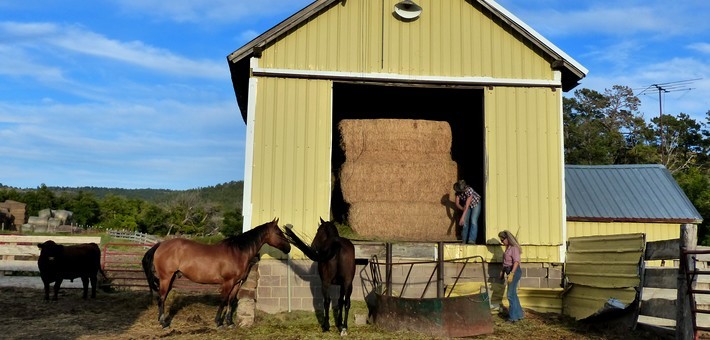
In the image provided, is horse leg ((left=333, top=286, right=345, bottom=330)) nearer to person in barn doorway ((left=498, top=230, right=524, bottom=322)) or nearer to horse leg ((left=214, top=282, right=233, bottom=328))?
horse leg ((left=214, top=282, right=233, bottom=328))

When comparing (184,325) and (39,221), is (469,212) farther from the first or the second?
(39,221)

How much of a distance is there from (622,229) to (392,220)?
26.6ft

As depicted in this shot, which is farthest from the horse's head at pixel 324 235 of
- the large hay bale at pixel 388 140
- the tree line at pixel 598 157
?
the tree line at pixel 598 157

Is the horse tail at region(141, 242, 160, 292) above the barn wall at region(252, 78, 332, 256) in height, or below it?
below

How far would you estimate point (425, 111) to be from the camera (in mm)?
14336

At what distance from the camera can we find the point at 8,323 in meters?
8.91

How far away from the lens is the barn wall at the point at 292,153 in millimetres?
9828

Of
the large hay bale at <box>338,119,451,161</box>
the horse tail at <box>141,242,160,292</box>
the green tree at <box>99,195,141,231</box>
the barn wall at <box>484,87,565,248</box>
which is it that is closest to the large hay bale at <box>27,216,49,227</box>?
the green tree at <box>99,195,141,231</box>

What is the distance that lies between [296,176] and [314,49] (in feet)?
7.77

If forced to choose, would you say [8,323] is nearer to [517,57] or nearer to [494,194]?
[494,194]

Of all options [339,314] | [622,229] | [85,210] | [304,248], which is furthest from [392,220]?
[85,210]

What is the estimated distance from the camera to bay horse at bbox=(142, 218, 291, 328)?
348 inches

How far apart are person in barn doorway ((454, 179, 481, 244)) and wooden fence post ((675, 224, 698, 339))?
12.6ft

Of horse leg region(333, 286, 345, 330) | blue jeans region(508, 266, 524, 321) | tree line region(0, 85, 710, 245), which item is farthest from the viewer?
tree line region(0, 85, 710, 245)
